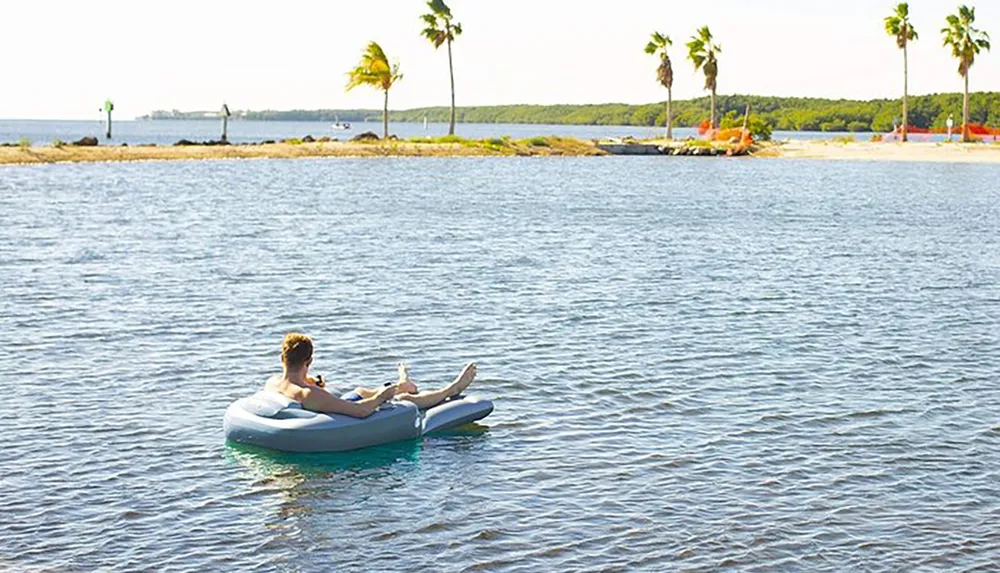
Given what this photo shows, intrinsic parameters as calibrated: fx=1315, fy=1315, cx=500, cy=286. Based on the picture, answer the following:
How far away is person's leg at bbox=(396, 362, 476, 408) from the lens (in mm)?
17312

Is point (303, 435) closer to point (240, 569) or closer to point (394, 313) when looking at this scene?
point (240, 569)

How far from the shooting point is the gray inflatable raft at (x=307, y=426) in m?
16.0

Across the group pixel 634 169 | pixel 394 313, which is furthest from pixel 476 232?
pixel 634 169

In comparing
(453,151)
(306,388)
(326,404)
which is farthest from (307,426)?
(453,151)

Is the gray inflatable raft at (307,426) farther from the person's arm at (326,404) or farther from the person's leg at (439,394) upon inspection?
the person's leg at (439,394)

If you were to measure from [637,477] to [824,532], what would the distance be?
2.55 meters

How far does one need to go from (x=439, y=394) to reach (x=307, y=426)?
2.29 m

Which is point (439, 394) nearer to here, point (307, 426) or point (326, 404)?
point (326, 404)

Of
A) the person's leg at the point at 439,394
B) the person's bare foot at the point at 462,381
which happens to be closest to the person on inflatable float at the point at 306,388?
the person's leg at the point at 439,394

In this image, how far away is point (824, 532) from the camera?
1385cm

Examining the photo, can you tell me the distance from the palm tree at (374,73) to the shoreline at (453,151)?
256 inches

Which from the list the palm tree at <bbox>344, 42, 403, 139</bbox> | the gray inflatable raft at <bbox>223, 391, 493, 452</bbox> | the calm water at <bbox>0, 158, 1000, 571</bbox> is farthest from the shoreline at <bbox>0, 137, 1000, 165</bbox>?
the gray inflatable raft at <bbox>223, 391, 493, 452</bbox>

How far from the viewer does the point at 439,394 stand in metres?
17.6

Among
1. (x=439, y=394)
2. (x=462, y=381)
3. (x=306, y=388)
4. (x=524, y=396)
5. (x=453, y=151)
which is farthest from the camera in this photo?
(x=453, y=151)
